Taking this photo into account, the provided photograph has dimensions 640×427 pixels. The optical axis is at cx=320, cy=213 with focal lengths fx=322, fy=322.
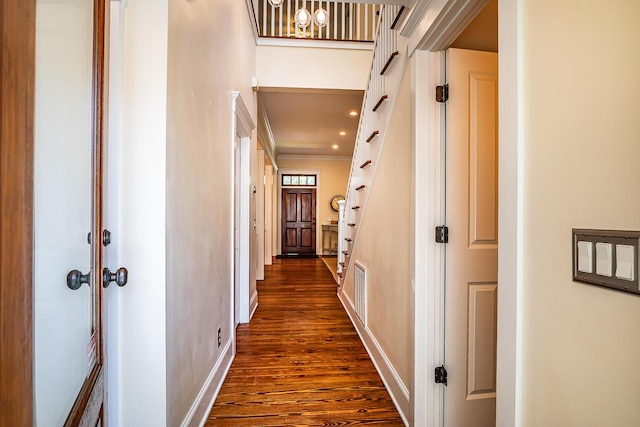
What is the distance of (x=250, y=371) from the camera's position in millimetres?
2338

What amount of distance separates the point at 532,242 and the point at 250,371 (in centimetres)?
213

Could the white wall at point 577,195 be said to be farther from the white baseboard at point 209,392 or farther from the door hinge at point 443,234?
the white baseboard at point 209,392

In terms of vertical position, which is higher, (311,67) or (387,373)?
(311,67)

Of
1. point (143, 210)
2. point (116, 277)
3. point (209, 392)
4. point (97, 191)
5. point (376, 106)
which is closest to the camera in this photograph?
point (97, 191)

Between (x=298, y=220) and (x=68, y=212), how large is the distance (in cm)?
822

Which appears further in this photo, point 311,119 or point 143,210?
point 311,119

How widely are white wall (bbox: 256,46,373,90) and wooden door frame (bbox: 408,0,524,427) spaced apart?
7.66 ft

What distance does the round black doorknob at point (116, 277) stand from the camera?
3.37 feet

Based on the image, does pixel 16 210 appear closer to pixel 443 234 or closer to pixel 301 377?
pixel 443 234

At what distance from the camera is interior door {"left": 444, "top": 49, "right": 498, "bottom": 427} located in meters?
1.57

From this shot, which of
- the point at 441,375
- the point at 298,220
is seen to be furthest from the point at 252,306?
the point at 298,220

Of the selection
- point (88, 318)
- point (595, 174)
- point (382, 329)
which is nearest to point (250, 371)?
point (382, 329)

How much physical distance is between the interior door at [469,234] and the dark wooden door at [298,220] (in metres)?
7.40

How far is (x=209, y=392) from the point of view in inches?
74.4
